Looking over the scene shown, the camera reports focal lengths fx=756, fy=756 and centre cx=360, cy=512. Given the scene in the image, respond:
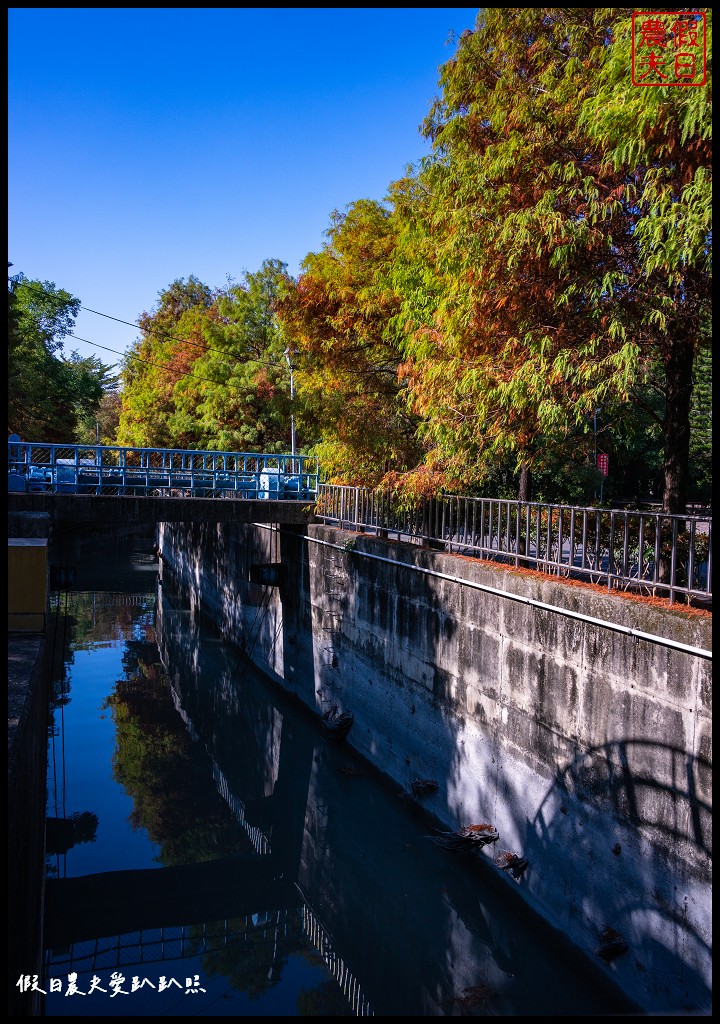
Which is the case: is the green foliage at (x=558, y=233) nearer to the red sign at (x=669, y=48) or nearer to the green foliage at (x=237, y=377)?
the red sign at (x=669, y=48)

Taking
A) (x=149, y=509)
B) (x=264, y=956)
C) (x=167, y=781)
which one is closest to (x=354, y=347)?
(x=149, y=509)

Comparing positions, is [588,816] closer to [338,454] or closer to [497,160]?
[497,160]

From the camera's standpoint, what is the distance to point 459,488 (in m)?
12.1

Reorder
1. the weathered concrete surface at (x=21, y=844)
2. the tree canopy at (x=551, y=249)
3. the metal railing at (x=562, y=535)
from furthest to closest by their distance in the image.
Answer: the metal railing at (x=562, y=535) < the tree canopy at (x=551, y=249) < the weathered concrete surface at (x=21, y=844)

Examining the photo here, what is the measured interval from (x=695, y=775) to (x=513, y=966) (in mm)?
3383

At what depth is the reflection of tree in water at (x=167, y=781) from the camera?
11.6 metres

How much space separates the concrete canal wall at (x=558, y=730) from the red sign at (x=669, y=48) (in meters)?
4.74

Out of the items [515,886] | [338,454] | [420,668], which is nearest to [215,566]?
[338,454]

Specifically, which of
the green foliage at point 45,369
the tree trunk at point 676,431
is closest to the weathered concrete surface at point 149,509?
the tree trunk at point 676,431

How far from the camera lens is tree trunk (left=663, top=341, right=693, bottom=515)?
9719 millimetres

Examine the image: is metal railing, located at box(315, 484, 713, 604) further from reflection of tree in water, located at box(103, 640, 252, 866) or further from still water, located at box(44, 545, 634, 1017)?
reflection of tree in water, located at box(103, 640, 252, 866)

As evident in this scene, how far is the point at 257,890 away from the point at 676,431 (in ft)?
27.8

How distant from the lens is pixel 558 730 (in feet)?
28.1

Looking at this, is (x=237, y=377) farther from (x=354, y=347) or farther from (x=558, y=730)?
(x=558, y=730)
